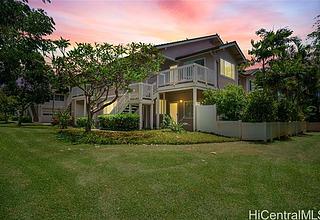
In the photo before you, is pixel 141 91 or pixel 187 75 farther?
pixel 141 91

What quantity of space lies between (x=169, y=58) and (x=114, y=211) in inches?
769

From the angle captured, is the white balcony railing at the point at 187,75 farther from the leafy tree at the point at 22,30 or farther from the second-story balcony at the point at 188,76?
the leafy tree at the point at 22,30

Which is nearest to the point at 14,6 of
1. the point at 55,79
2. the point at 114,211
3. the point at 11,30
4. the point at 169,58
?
the point at 11,30

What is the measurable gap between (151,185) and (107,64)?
34.7 ft

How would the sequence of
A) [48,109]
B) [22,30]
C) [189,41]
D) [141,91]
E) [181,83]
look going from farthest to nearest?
1. [48,109]
2. [189,41]
3. [141,91]
4. [181,83]
5. [22,30]

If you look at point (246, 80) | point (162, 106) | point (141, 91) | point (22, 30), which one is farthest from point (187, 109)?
point (246, 80)

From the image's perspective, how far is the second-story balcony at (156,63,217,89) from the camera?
1941cm

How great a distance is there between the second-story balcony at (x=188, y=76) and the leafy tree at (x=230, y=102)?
220cm

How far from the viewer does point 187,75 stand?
20.0 metres

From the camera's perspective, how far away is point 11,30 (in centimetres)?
895

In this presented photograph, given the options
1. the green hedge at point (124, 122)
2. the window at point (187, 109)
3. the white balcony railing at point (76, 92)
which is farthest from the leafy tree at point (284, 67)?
the white balcony railing at point (76, 92)

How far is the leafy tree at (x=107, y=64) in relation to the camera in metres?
15.1

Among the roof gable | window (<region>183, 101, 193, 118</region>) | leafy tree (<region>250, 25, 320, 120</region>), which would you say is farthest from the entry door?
leafy tree (<region>250, 25, 320, 120</region>)

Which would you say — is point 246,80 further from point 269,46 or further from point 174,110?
point 174,110
